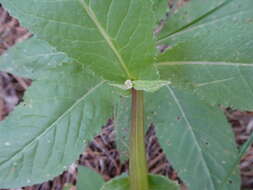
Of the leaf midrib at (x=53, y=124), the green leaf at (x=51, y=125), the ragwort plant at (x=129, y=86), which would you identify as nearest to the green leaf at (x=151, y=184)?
the ragwort plant at (x=129, y=86)

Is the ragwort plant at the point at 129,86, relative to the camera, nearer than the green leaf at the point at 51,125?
Yes

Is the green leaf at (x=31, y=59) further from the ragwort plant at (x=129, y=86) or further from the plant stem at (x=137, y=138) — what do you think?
the plant stem at (x=137, y=138)

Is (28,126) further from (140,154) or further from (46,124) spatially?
(140,154)

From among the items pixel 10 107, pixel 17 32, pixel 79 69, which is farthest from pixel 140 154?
pixel 17 32

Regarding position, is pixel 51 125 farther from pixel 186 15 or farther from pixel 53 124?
pixel 186 15

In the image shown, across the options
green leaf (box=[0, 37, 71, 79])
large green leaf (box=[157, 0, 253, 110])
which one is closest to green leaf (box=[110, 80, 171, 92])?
large green leaf (box=[157, 0, 253, 110])
